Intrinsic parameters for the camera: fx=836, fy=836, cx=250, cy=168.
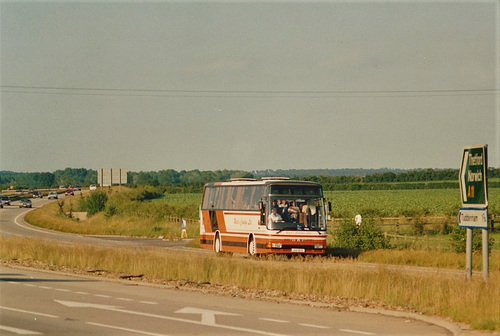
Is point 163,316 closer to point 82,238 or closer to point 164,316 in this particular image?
point 164,316

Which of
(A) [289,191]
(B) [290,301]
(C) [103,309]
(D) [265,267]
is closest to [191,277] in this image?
(D) [265,267]

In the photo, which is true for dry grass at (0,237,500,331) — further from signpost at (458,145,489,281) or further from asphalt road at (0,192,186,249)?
asphalt road at (0,192,186,249)

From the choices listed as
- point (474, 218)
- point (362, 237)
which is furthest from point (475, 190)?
point (362, 237)

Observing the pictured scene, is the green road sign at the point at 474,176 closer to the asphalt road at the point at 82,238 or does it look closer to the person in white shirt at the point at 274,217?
the person in white shirt at the point at 274,217

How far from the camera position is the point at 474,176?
1720 cm

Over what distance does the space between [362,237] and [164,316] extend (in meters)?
24.4

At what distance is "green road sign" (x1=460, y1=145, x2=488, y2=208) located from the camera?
16891 mm

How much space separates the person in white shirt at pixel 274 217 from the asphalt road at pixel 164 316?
11813 mm

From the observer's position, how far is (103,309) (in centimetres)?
1656

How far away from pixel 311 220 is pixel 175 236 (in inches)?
1030

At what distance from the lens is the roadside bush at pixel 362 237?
38.9m

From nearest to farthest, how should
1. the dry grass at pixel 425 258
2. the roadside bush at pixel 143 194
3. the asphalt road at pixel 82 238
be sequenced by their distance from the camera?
the dry grass at pixel 425 258, the asphalt road at pixel 82 238, the roadside bush at pixel 143 194

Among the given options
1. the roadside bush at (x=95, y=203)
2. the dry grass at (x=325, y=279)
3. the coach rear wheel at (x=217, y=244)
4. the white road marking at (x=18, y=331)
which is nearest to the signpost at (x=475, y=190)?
the dry grass at (x=325, y=279)

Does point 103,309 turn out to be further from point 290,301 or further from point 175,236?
point 175,236
